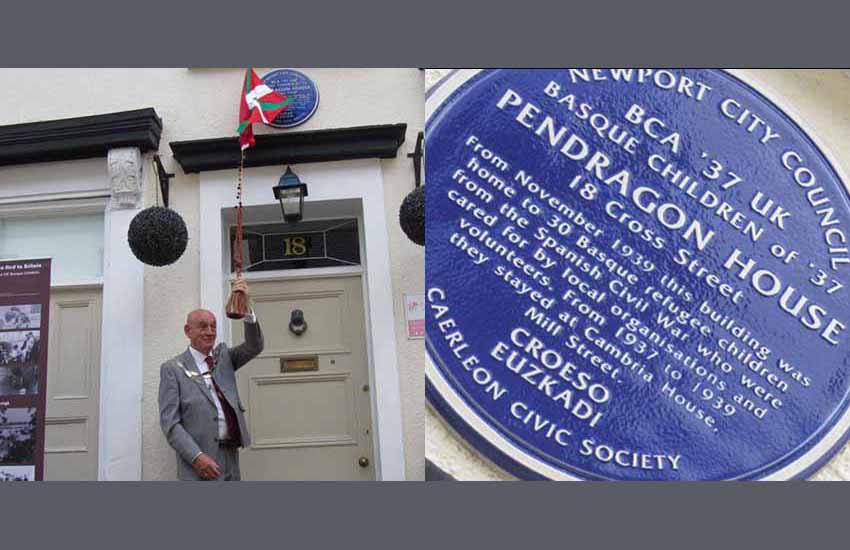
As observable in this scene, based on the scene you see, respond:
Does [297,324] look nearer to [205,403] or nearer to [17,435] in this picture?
[205,403]

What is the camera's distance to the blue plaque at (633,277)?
2846 mm

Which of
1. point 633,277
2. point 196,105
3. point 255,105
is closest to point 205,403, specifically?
point 255,105

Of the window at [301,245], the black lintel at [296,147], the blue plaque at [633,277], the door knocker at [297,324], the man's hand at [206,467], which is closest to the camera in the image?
the blue plaque at [633,277]

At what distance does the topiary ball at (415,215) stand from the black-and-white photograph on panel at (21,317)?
73.8 inches

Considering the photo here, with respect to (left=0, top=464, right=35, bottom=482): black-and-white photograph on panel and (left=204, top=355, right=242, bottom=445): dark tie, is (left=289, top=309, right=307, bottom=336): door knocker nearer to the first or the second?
(left=204, top=355, right=242, bottom=445): dark tie

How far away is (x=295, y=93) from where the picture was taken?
4.04m

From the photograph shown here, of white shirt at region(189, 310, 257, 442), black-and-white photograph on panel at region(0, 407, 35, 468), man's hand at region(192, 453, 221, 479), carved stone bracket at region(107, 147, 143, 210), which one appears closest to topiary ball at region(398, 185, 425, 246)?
white shirt at region(189, 310, 257, 442)

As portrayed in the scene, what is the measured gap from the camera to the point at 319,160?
397 centimetres

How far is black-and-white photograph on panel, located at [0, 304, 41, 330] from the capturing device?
3455 millimetres

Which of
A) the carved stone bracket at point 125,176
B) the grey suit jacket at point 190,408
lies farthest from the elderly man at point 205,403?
the carved stone bracket at point 125,176

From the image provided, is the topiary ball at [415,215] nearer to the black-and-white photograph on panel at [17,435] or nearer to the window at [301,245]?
the window at [301,245]

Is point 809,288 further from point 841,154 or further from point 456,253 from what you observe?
point 456,253

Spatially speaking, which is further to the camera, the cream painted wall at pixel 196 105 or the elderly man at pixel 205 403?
the cream painted wall at pixel 196 105

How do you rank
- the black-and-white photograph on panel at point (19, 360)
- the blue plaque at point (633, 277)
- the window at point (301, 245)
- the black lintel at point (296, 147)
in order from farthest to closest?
the window at point (301, 245) → the black lintel at point (296, 147) → the black-and-white photograph on panel at point (19, 360) → the blue plaque at point (633, 277)
